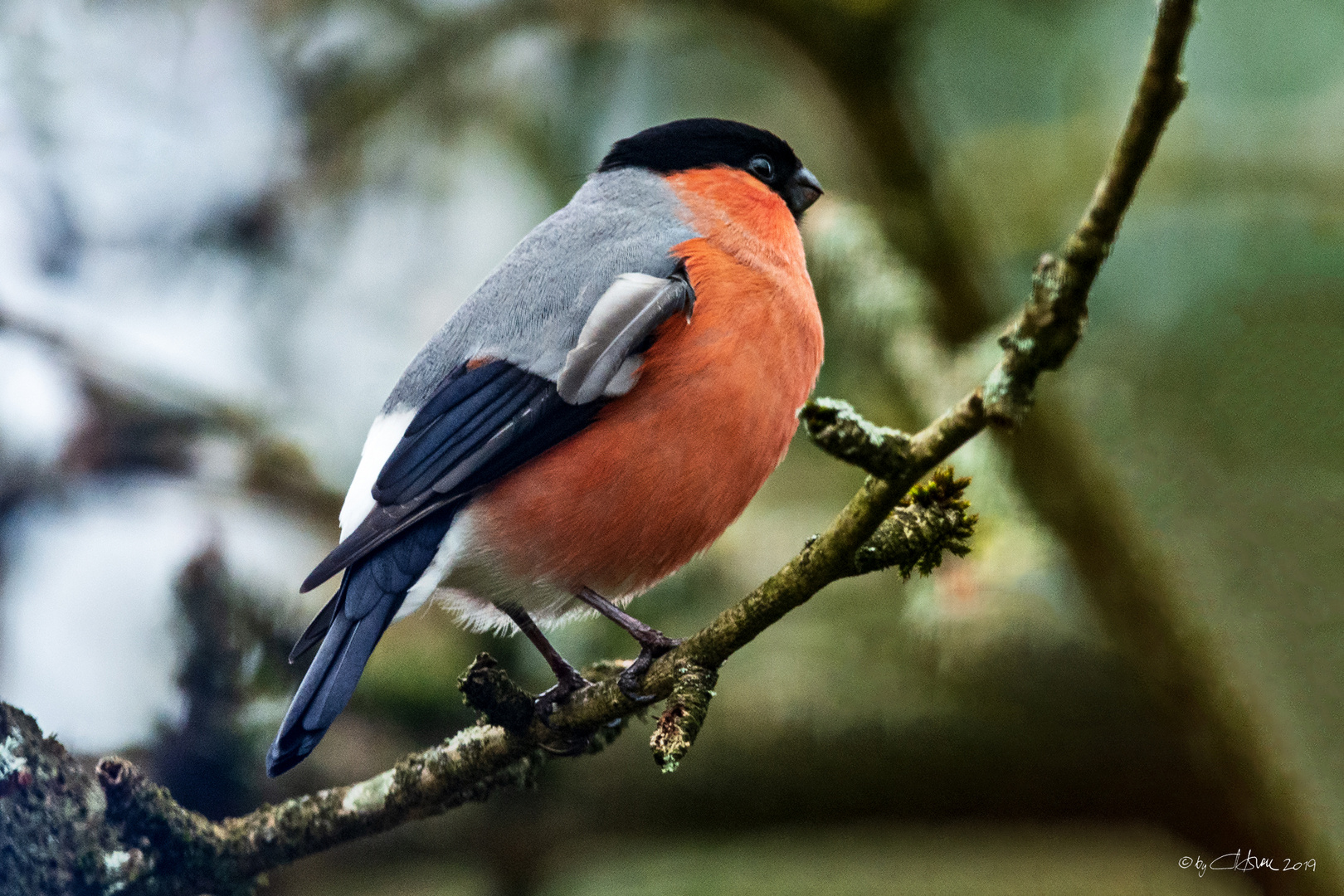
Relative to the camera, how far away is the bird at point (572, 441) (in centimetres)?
201

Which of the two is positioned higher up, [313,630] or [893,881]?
[893,881]

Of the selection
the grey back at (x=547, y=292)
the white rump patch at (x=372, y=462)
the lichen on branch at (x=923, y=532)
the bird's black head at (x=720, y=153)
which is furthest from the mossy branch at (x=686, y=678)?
the bird's black head at (x=720, y=153)

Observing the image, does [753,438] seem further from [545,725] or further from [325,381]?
[325,381]

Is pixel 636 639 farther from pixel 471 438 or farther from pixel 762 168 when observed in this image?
pixel 762 168

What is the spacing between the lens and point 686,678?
1.51 metres

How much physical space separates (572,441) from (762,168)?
1.18m

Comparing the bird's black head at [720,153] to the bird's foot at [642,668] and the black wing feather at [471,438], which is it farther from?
the bird's foot at [642,668]

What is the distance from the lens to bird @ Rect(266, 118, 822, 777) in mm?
2006

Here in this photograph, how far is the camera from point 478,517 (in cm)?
210

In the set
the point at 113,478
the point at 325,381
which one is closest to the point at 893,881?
the point at 325,381

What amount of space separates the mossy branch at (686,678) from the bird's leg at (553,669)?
0.14 feet

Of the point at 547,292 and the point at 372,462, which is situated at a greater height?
the point at 547,292

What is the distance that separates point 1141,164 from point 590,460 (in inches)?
50.5

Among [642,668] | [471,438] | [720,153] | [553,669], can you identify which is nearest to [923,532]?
[642,668]
